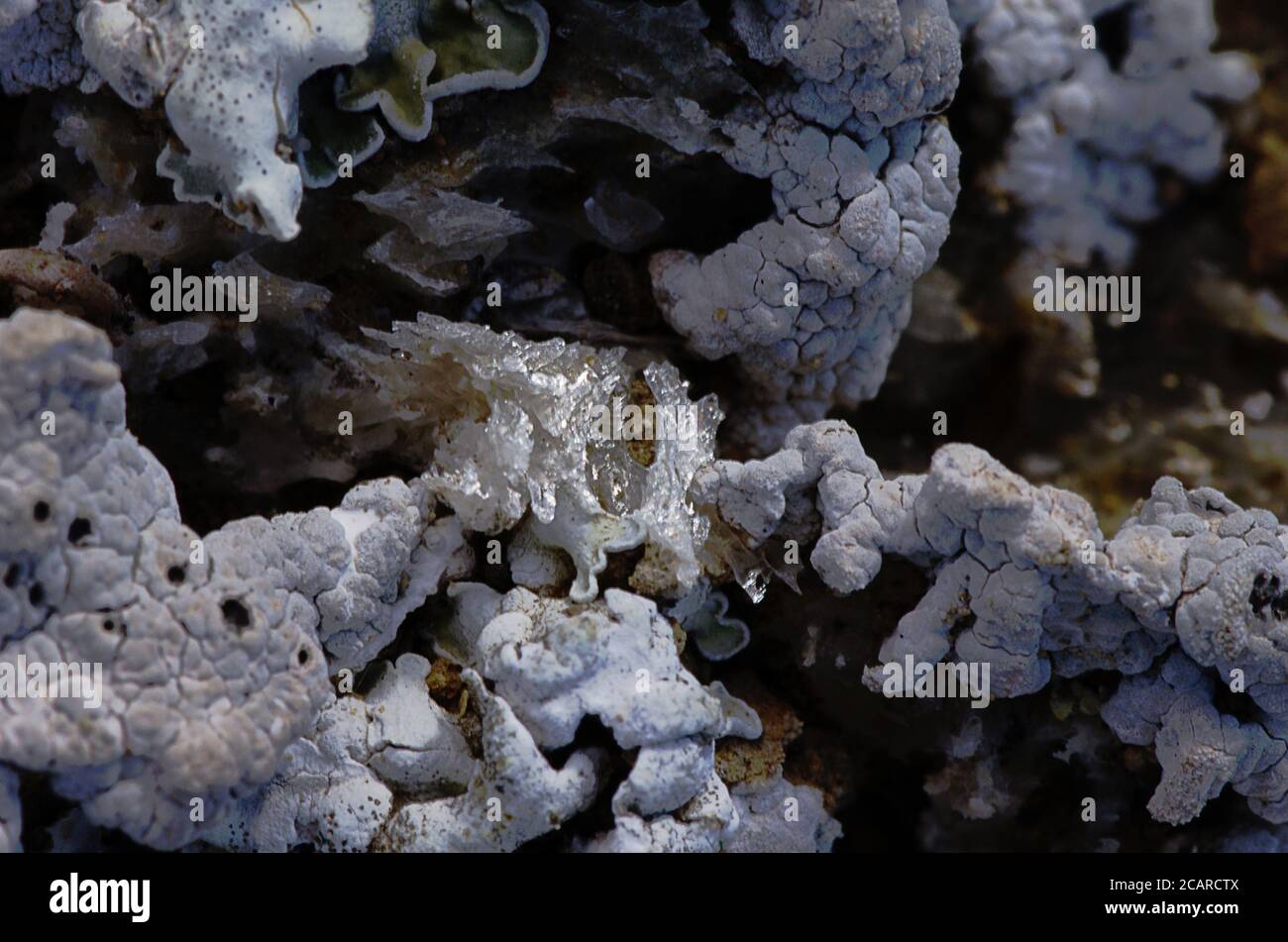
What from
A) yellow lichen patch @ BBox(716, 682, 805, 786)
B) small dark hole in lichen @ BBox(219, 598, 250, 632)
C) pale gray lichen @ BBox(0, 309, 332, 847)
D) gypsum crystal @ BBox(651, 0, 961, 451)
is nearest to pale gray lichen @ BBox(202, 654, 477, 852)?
pale gray lichen @ BBox(0, 309, 332, 847)

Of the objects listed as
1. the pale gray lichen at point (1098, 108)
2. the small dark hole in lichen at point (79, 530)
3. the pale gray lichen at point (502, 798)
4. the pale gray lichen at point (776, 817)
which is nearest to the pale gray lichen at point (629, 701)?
the pale gray lichen at point (502, 798)

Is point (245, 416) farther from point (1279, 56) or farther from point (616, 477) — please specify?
point (1279, 56)

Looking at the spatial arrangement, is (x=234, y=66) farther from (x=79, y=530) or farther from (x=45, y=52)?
(x=79, y=530)

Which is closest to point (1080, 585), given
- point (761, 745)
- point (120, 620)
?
point (761, 745)

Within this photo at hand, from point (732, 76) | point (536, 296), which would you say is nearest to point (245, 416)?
point (536, 296)

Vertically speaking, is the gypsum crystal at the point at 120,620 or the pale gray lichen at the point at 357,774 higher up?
the gypsum crystal at the point at 120,620

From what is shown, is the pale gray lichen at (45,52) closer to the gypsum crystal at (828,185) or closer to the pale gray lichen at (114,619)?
the pale gray lichen at (114,619)

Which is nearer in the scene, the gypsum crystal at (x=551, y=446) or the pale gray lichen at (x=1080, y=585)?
the pale gray lichen at (x=1080, y=585)
